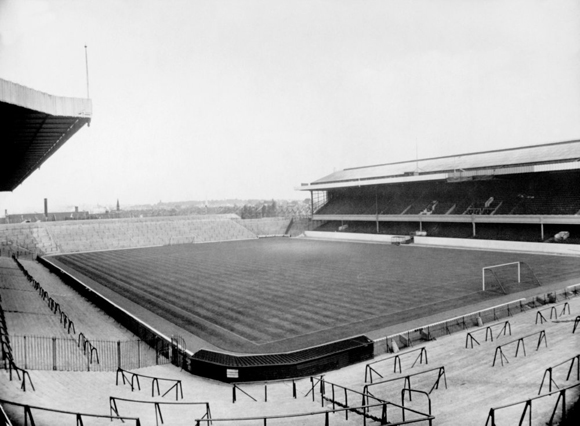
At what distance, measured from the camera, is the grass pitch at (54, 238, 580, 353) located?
68.6 ft

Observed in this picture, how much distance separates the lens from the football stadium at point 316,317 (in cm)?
1097

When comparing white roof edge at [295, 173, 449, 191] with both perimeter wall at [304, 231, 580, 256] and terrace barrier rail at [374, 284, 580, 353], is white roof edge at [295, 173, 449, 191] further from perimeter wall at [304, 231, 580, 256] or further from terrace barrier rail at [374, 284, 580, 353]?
terrace barrier rail at [374, 284, 580, 353]

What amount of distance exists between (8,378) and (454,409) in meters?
10.6

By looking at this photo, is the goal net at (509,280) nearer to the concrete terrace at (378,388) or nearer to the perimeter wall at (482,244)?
the concrete terrace at (378,388)

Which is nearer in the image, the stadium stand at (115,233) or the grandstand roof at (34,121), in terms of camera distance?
the grandstand roof at (34,121)

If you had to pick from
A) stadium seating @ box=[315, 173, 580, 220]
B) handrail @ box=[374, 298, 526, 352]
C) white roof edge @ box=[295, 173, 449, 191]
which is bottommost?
handrail @ box=[374, 298, 526, 352]

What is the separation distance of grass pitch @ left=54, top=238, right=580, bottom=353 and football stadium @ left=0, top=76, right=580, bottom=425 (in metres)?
0.17

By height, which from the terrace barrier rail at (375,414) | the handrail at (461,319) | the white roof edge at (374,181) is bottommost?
the handrail at (461,319)

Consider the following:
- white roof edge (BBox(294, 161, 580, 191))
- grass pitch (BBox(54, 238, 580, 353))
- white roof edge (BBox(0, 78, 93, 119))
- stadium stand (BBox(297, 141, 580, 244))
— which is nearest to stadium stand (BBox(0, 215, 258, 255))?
grass pitch (BBox(54, 238, 580, 353))

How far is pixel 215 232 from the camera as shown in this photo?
245ft

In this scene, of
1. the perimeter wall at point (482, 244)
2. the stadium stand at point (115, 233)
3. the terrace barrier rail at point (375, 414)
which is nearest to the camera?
the terrace barrier rail at point (375, 414)

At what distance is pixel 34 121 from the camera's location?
15.8 m

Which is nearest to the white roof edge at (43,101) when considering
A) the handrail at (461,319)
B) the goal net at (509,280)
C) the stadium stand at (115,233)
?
the handrail at (461,319)

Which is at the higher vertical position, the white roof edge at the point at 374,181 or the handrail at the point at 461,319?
the white roof edge at the point at 374,181
